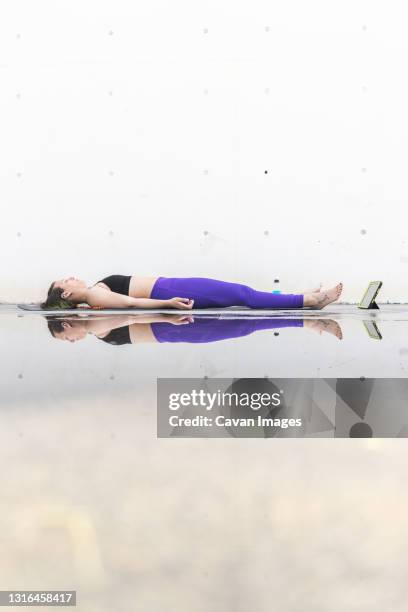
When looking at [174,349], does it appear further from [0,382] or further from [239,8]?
[239,8]

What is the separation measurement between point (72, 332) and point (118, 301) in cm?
66

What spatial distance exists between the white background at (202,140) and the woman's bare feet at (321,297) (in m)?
0.24

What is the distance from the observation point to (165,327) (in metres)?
1.84

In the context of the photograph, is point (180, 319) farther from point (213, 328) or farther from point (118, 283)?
point (118, 283)

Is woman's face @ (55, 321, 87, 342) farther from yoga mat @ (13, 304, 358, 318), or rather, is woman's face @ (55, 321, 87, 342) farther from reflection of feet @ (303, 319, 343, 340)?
reflection of feet @ (303, 319, 343, 340)

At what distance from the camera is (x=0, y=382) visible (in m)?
1.19

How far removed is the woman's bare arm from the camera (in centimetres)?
238

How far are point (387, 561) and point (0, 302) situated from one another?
2415mm

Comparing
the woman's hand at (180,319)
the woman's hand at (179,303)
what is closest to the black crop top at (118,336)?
the woman's hand at (180,319)

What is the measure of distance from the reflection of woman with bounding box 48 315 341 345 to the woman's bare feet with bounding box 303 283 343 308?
0.97 feet

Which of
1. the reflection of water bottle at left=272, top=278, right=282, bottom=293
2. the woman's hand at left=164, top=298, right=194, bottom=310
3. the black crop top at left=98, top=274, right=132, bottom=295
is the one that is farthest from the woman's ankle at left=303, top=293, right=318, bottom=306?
the black crop top at left=98, top=274, right=132, bottom=295

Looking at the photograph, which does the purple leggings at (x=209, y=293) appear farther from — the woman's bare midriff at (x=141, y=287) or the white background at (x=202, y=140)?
the white background at (x=202, y=140)

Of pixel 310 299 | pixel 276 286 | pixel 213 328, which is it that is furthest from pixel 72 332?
pixel 276 286

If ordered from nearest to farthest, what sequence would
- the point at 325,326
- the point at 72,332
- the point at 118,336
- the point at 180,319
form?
the point at 118,336 → the point at 72,332 → the point at 325,326 → the point at 180,319
